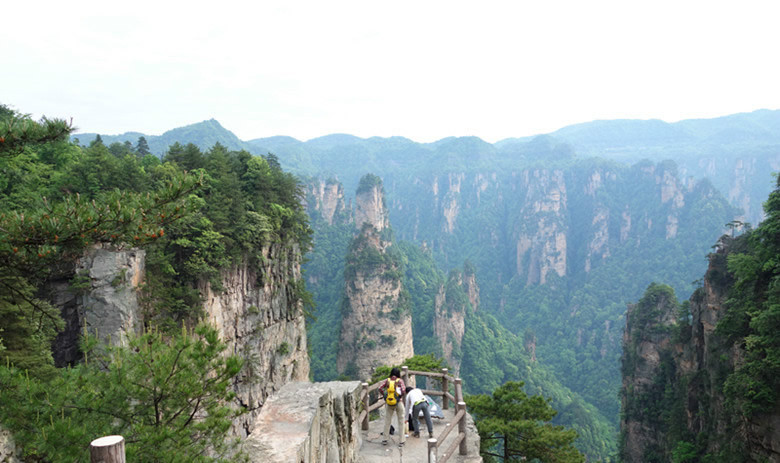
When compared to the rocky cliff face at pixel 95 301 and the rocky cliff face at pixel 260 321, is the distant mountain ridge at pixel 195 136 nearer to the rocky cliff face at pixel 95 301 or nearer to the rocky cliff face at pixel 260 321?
the rocky cliff face at pixel 260 321

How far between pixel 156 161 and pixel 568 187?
164 metres

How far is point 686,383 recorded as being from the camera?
2248cm

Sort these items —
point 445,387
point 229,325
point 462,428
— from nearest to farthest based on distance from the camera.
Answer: point 462,428, point 445,387, point 229,325

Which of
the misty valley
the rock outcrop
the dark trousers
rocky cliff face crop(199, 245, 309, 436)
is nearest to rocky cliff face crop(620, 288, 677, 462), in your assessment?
the misty valley

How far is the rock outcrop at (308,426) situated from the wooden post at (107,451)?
2442 mm

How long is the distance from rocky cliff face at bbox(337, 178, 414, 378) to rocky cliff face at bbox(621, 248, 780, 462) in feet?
75.7

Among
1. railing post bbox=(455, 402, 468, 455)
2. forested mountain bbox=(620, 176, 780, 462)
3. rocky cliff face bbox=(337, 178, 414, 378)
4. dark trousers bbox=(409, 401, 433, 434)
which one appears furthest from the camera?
rocky cliff face bbox=(337, 178, 414, 378)

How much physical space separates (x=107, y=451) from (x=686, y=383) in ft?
87.7

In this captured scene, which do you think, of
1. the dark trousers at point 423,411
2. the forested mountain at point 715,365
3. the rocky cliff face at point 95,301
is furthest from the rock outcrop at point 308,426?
the forested mountain at point 715,365

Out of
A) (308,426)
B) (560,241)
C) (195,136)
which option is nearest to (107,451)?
(308,426)

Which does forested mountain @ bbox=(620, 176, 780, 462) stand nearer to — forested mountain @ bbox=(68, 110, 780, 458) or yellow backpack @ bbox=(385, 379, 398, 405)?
yellow backpack @ bbox=(385, 379, 398, 405)

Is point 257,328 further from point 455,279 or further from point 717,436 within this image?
point 455,279

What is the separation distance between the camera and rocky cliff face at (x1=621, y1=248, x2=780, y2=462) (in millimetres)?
14562

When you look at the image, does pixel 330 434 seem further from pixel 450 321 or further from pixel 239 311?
pixel 450 321
